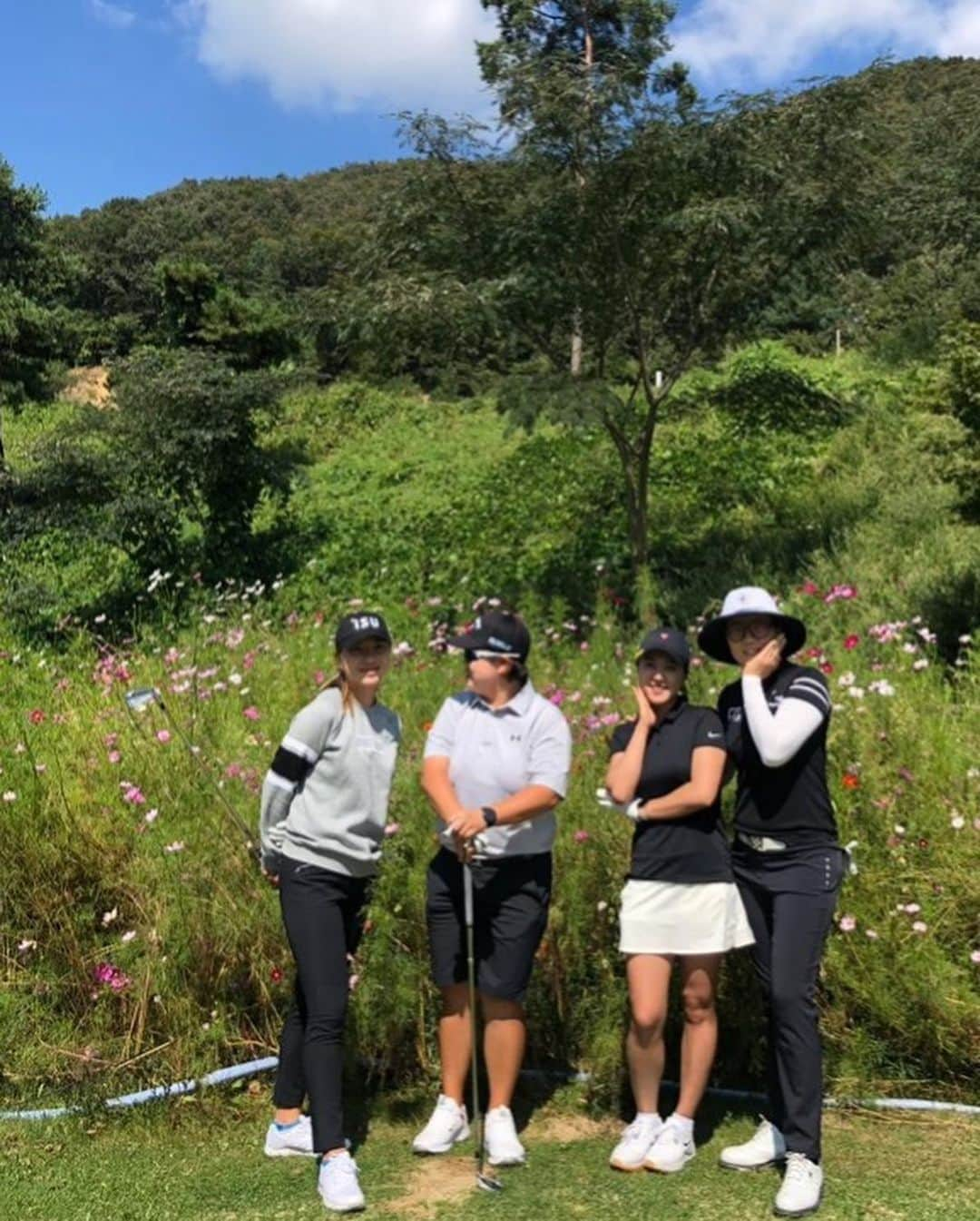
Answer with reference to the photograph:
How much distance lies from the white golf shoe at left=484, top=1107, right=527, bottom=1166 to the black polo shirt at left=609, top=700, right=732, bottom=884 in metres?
0.82

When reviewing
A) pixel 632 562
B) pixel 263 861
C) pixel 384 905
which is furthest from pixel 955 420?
pixel 263 861

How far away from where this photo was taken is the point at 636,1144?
3.08m

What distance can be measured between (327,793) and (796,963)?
1403mm

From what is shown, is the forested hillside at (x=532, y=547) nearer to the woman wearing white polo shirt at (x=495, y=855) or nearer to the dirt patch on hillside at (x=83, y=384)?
the woman wearing white polo shirt at (x=495, y=855)

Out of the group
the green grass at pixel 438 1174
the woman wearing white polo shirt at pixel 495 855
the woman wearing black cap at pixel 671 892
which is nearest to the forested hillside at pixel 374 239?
the woman wearing white polo shirt at pixel 495 855

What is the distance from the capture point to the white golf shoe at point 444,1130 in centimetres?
320

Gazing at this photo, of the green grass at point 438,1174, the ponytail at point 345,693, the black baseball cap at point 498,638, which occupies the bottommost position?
the green grass at point 438,1174

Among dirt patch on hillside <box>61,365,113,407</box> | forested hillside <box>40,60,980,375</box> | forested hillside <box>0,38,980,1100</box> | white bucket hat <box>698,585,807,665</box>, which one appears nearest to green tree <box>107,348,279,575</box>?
forested hillside <box>0,38,980,1100</box>

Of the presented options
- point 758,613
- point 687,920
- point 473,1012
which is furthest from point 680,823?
point 473,1012

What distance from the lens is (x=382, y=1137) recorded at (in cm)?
346

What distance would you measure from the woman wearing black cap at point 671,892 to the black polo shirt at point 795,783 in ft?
0.38

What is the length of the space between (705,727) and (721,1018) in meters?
1.23

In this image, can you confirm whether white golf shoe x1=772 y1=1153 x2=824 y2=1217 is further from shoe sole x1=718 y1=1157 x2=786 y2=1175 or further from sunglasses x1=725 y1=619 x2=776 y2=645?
sunglasses x1=725 y1=619 x2=776 y2=645

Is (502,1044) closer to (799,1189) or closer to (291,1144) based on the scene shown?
(291,1144)
